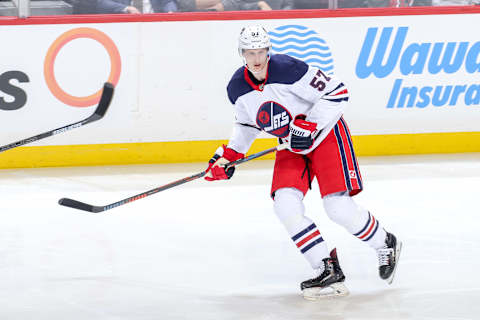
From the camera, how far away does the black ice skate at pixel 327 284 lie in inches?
122

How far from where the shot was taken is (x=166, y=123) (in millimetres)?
5602

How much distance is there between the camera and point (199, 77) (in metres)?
5.60

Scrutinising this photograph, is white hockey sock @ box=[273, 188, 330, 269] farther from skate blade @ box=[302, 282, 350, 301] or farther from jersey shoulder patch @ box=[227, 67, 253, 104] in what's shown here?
jersey shoulder patch @ box=[227, 67, 253, 104]

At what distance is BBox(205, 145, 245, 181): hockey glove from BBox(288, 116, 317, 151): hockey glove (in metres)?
0.32

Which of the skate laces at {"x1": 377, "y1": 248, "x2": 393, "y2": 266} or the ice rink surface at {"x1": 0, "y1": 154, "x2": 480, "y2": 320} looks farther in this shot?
the skate laces at {"x1": 377, "y1": 248, "x2": 393, "y2": 266}

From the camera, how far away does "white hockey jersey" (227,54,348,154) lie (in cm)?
309

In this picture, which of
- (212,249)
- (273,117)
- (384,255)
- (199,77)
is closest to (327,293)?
(384,255)

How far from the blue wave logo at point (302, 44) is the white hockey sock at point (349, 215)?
2573 mm

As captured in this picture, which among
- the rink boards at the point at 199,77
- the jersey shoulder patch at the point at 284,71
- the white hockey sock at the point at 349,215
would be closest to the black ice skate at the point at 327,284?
the white hockey sock at the point at 349,215

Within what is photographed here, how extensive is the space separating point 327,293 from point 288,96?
0.73 m

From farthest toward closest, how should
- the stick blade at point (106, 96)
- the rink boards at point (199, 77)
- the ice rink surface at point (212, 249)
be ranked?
the rink boards at point (199, 77)
the stick blade at point (106, 96)
the ice rink surface at point (212, 249)

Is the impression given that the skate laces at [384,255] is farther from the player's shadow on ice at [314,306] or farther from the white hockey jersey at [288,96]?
the white hockey jersey at [288,96]

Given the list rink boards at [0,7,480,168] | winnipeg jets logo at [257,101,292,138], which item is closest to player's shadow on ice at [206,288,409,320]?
winnipeg jets logo at [257,101,292,138]

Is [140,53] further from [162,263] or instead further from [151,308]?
[151,308]
